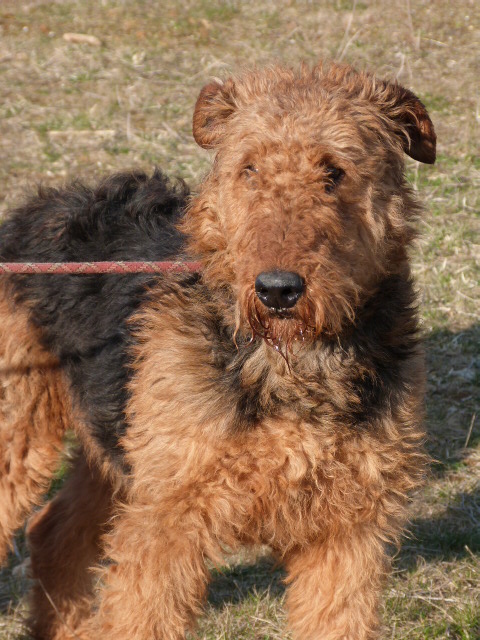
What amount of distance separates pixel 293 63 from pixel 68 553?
6.09m

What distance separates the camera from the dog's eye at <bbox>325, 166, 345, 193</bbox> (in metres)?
2.99


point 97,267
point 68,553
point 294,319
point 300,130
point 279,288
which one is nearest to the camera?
point 279,288

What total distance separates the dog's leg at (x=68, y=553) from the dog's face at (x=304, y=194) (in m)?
1.67

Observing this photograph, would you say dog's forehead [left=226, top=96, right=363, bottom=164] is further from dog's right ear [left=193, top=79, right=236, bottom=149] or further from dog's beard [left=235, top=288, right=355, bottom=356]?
dog's beard [left=235, top=288, right=355, bottom=356]

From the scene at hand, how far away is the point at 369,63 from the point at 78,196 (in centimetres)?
554

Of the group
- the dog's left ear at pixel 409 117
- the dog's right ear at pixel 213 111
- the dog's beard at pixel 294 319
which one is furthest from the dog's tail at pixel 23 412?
the dog's left ear at pixel 409 117

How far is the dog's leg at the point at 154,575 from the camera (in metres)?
3.21

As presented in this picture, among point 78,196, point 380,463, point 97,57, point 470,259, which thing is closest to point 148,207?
point 78,196

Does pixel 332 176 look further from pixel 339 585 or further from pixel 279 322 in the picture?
pixel 339 585

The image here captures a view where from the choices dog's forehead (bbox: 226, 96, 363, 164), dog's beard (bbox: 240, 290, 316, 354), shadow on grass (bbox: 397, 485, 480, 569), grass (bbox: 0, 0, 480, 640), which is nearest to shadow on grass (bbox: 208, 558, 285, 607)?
grass (bbox: 0, 0, 480, 640)

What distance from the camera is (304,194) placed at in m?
2.91

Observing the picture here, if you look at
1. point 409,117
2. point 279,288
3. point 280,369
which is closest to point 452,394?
point 409,117

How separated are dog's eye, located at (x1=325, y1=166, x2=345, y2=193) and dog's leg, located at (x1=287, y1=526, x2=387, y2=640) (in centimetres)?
124

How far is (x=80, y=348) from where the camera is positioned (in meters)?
3.87
